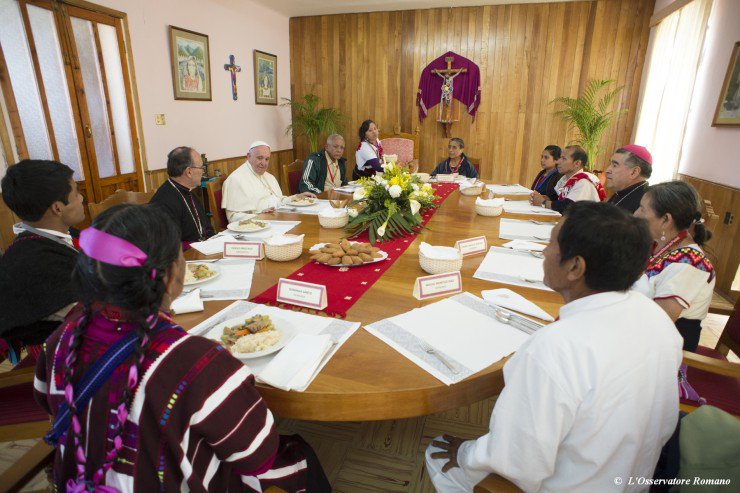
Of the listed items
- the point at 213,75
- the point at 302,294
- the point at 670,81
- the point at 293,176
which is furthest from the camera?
the point at 213,75

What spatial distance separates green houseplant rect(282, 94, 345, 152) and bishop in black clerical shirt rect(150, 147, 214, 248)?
3703 mm

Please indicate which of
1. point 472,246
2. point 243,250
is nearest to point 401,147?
point 472,246

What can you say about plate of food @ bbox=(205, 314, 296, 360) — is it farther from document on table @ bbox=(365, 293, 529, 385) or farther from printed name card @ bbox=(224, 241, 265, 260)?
printed name card @ bbox=(224, 241, 265, 260)

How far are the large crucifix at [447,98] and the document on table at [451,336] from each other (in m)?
4.95

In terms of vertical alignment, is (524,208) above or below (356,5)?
below

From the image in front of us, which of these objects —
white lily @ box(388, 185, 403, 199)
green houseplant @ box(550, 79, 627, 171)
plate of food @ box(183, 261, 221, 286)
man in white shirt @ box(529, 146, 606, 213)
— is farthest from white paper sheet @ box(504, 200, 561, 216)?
green houseplant @ box(550, 79, 627, 171)

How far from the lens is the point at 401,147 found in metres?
5.74

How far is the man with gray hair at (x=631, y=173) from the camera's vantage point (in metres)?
2.28

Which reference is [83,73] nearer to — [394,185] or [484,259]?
[394,185]

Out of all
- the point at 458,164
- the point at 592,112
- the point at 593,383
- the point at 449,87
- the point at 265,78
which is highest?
the point at 265,78

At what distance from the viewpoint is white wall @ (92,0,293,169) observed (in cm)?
376

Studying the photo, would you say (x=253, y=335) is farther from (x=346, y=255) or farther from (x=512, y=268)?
(x=512, y=268)

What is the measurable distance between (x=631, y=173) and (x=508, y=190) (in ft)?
3.65

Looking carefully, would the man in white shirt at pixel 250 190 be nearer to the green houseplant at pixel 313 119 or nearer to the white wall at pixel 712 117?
the green houseplant at pixel 313 119
